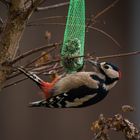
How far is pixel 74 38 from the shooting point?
139 inches

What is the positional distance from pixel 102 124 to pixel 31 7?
2.23 feet

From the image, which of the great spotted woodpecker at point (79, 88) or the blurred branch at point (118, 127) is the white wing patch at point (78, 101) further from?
the blurred branch at point (118, 127)

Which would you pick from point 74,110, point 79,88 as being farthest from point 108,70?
point 74,110

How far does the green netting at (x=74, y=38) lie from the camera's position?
11.2 feet

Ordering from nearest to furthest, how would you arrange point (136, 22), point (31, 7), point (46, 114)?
1. point (31, 7)
2. point (46, 114)
3. point (136, 22)

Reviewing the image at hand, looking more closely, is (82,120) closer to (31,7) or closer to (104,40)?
(104,40)

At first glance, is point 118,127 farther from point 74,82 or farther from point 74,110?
point 74,110

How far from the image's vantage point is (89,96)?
3371mm

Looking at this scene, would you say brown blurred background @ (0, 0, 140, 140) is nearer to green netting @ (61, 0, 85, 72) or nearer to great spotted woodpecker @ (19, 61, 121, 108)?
green netting @ (61, 0, 85, 72)

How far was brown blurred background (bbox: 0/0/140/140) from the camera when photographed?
19.4 feet

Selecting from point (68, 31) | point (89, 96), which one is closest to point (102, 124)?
point (89, 96)

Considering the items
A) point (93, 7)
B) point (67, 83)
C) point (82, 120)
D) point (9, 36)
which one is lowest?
point (82, 120)

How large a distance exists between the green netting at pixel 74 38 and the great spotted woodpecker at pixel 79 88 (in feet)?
0.23

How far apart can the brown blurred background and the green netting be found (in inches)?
85.3
